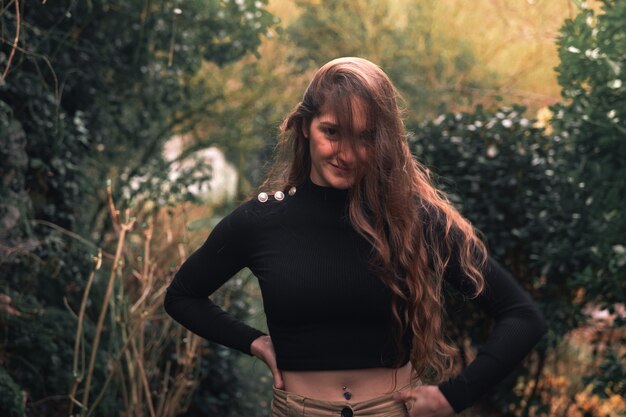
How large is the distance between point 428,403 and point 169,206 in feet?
12.6

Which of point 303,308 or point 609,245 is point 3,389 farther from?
point 609,245

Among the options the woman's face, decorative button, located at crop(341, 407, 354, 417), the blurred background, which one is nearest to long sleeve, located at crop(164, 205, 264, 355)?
the woman's face

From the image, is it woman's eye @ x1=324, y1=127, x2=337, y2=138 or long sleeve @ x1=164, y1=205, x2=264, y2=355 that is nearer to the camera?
woman's eye @ x1=324, y1=127, x2=337, y2=138

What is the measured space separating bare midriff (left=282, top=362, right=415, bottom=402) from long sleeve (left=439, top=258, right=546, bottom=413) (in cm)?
15

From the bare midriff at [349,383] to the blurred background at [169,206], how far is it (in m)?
1.25

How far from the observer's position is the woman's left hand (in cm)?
247

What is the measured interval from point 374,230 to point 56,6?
3.21 metres

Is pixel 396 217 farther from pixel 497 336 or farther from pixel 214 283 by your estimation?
pixel 214 283

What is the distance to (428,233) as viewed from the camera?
8.43 ft

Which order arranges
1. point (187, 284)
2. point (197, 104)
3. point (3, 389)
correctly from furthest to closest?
1. point (197, 104)
2. point (3, 389)
3. point (187, 284)

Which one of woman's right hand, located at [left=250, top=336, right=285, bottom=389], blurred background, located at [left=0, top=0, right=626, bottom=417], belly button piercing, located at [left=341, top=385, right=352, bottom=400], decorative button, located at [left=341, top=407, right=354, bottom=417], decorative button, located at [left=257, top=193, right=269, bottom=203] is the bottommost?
decorative button, located at [left=341, top=407, right=354, bottom=417]

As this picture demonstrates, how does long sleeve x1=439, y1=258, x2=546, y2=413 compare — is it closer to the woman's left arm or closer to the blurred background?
the woman's left arm

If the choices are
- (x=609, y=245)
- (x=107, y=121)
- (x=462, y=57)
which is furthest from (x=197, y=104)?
(x=462, y=57)

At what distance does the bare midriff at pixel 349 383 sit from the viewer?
249cm
